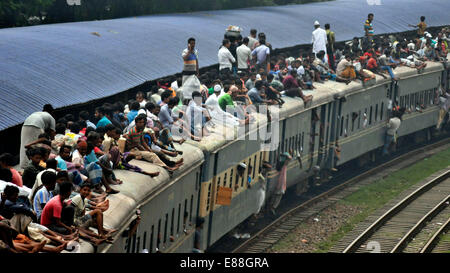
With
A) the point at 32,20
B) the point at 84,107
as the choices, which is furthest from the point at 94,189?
the point at 32,20

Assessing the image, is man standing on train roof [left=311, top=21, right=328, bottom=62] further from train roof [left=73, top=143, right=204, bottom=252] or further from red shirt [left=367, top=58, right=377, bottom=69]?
train roof [left=73, top=143, right=204, bottom=252]

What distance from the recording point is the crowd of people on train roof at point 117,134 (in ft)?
29.7

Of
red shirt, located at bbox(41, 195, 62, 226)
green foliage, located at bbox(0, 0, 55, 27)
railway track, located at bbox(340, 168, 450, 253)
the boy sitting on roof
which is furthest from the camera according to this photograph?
green foliage, located at bbox(0, 0, 55, 27)

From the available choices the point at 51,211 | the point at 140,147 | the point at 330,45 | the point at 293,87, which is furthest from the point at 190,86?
the point at 330,45

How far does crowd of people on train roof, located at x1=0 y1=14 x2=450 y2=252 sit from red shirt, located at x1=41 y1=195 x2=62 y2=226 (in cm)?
1

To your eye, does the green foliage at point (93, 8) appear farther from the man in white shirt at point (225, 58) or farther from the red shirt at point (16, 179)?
the red shirt at point (16, 179)

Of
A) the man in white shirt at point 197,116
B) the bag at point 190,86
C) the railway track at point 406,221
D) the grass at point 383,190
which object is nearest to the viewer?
the man in white shirt at point 197,116

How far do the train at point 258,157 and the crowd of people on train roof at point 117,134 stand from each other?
271mm

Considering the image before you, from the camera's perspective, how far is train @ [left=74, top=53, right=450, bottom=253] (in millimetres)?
11898

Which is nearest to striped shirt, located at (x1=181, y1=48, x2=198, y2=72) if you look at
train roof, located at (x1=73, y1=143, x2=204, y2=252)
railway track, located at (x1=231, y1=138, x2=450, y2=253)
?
train roof, located at (x1=73, y1=143, x2=204, y2=252)

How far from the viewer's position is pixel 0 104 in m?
13.9

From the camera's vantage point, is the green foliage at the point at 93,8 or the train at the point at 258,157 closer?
the train at the point at 258,157

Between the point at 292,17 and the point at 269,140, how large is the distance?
47.1 ft

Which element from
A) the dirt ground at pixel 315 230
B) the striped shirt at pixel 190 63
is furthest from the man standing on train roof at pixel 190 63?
the dirt ground at pixel 315 230
